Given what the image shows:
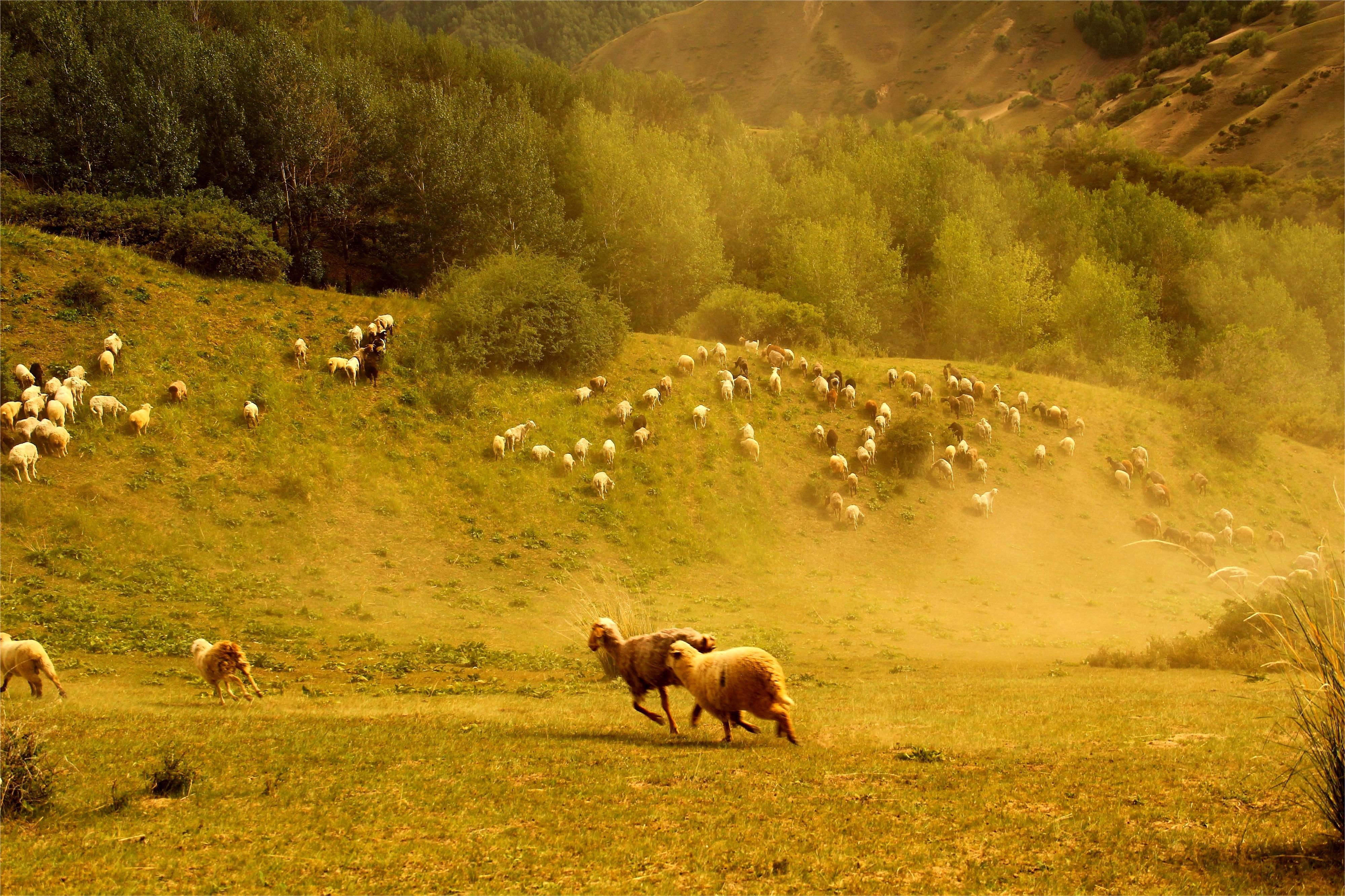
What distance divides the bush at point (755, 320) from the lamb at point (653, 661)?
36.7 meters

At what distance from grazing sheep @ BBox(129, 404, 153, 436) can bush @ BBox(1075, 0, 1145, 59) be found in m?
149

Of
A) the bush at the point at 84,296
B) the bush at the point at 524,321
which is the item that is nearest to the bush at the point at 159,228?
the bush at the point at 84,296

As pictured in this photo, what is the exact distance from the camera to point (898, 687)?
15.7 m

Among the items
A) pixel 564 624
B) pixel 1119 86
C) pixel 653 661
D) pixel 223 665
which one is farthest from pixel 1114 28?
pixel 223 665

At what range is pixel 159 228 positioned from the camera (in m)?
36.0

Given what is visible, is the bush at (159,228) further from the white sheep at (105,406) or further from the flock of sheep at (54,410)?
the white sheep at (105,406)

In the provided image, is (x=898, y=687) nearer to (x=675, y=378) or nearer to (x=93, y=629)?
(x=93, y=629)

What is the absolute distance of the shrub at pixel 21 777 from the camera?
6.93 meters

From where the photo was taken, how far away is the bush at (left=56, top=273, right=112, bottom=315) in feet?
96.9

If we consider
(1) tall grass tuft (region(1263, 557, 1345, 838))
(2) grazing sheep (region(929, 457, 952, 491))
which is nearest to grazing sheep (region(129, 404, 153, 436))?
(1) tall grass tuft (region(1263, 557, 1345, 838))

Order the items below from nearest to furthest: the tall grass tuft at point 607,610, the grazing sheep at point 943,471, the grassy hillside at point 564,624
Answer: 1. the grassy hillside at point 564,624
2. the tall grass tuft at point 607,610
3. the grazing sheep at point 943,471

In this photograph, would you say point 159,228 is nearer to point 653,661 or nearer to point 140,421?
point 140,421

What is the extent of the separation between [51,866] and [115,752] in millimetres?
3565

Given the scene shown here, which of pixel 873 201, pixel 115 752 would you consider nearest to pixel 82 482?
pixel 115 752
